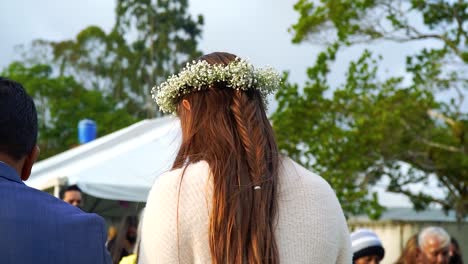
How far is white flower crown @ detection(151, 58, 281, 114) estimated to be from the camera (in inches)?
104

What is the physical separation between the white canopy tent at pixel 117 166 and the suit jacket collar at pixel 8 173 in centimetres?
552

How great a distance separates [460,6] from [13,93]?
21029mm

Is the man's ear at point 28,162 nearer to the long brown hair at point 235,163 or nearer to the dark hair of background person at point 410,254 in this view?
the long brown hair at point 235,163

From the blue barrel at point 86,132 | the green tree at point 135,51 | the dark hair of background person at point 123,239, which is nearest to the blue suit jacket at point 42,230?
the dark hair of background person at point 123,239

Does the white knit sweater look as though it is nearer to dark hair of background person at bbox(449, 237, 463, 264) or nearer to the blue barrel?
dark hair of background person at bbox(449, 237, 463, 264)

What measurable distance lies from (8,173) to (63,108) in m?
45.3

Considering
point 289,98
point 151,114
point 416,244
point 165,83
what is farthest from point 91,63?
point 165,83

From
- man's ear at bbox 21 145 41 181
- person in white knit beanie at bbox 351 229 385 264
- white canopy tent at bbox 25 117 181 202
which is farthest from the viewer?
white canopy tent at bbox 25 117 181 202

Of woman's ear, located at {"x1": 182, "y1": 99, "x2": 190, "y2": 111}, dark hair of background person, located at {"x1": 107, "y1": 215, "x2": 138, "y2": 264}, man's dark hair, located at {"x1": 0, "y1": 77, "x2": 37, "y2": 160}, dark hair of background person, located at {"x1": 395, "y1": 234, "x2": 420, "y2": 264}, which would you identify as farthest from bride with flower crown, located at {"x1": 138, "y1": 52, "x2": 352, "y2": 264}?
dark hair of background person, located at {"x1": 395, "y1": 234, "x2": 420, "y2": 264}

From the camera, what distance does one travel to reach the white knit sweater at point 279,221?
7.86 feet

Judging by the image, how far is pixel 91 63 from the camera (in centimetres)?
4897

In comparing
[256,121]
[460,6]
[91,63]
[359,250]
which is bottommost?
[359,250]

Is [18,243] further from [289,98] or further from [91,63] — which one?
[91,63]

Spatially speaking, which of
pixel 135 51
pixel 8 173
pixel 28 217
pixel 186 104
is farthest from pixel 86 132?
pixel 135 51
